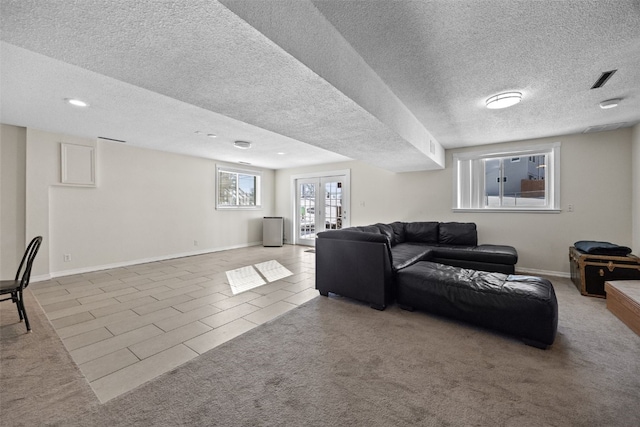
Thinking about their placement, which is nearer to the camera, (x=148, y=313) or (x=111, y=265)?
(x=148, y=313)

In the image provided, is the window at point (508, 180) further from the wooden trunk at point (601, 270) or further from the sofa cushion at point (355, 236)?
the sofa cushion at point (355, 236)

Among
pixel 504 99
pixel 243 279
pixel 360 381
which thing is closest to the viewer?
pixel 360 381

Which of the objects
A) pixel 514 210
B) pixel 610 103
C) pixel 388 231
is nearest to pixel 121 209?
pixel 388 231

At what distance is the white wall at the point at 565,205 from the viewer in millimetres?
3959

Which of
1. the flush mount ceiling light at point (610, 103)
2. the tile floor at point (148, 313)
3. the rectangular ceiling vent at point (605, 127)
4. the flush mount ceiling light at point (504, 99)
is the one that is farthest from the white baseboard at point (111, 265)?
the rectangular ceiling vent at point (605, 127)

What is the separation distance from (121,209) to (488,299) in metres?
6.14

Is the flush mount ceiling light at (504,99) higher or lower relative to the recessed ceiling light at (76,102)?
lower

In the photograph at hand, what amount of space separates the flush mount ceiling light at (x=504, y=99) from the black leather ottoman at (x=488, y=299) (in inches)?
73.7

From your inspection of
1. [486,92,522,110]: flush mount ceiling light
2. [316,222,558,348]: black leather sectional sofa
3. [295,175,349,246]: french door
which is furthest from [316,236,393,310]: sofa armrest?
[295,175,349,246]: french door

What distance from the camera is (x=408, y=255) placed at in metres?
3.80

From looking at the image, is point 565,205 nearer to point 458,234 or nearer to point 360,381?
point 458,234

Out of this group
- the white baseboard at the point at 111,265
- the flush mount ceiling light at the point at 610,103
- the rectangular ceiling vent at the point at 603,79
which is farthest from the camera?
the white baseboard at the point at 111,265

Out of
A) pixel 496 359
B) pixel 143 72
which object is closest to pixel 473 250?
pixel 496 359

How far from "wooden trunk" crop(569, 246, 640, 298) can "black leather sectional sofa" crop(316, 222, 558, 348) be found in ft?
2.46
